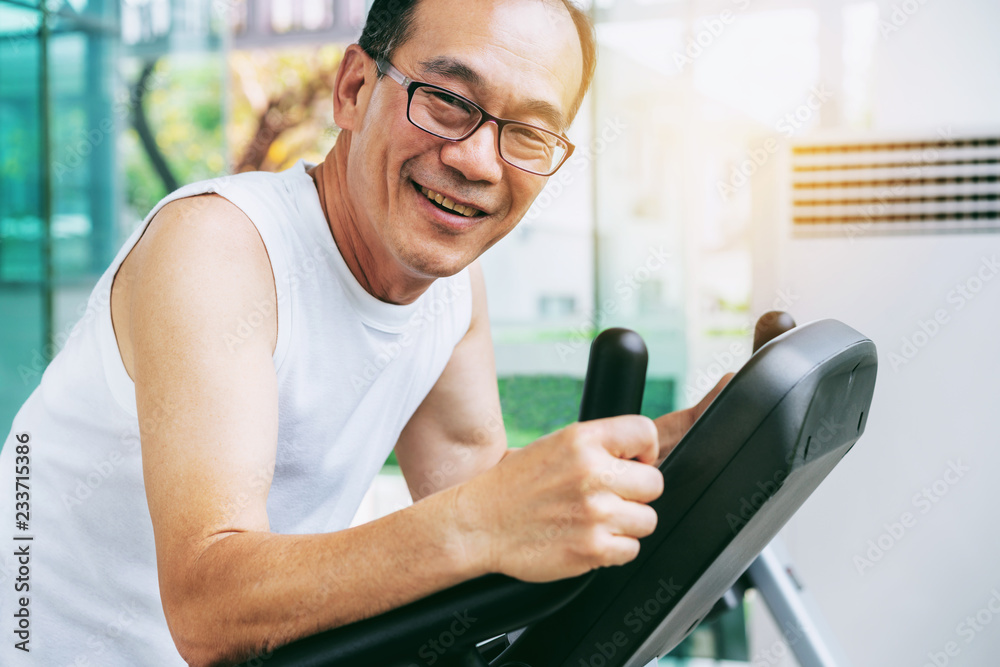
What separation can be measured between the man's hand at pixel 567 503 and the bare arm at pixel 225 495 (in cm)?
2

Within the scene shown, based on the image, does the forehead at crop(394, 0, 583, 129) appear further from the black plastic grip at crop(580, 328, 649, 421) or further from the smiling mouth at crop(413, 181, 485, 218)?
the black plastic grip at crop(580, 328, 649, 421)

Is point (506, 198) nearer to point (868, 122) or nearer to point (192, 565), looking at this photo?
point (192, 565)

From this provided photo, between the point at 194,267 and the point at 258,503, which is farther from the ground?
the point at 194,267

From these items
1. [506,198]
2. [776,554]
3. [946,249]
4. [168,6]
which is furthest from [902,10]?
[168,6]

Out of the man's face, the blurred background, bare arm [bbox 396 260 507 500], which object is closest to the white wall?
the blurred background

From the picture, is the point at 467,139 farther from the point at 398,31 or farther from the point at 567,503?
the point at 567,503

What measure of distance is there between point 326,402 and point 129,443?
23 centimetres

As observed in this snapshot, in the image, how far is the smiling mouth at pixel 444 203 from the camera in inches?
36.2

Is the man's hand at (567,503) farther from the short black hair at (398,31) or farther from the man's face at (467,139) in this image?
the short black hair at (398,31)

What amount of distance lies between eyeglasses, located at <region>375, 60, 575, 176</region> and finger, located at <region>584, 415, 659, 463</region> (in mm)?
441

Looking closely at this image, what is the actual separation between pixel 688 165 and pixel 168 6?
2.55m

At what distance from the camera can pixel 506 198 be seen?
957mm

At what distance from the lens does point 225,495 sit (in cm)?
65

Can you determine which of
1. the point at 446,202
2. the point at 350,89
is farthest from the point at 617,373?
the point at 350,89
